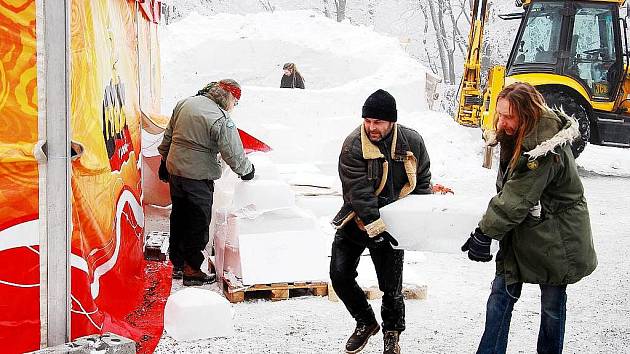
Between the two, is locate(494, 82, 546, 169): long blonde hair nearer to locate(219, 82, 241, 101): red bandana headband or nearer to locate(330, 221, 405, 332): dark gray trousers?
locate(330, 221, 405, 332): dark gray trousers

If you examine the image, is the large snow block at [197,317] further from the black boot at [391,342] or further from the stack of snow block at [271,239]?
the black boot at [391,342]

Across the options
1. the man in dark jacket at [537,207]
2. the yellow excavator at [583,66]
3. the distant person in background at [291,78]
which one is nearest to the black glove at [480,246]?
the man in dark jacket at [537,207]

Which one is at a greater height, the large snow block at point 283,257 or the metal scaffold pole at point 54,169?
the metal scaffold pole at point 54,169

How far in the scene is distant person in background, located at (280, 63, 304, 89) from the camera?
14281mm

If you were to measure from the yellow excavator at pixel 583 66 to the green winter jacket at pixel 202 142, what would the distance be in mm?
7639

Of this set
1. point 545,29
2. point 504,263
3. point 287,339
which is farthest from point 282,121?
point 504,263

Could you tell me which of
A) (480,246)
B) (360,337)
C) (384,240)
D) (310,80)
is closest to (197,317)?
(360,337)

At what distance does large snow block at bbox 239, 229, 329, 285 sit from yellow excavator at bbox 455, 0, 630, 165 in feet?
25.0

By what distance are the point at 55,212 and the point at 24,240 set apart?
204mm

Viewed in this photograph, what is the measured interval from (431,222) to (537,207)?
0.74m

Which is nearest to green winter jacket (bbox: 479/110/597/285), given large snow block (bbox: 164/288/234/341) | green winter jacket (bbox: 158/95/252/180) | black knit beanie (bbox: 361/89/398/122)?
black knit beanie (bbox: 361/89/398/122)

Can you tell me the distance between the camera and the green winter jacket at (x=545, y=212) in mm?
3533

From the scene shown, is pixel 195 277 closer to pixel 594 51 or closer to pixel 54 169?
pixel 54 169

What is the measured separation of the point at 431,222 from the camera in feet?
13.7
